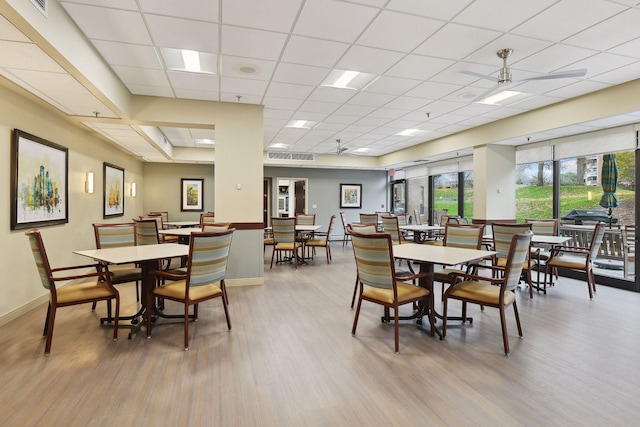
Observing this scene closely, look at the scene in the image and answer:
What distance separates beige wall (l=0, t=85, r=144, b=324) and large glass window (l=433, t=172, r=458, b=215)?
27.1ft

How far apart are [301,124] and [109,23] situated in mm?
4043

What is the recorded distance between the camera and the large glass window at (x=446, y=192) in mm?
8891

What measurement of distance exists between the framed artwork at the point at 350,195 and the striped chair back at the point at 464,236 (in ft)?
23.8

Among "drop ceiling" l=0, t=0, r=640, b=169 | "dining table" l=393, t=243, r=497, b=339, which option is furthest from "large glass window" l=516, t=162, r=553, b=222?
"dining table" l=393, t=243, r=497, b=339

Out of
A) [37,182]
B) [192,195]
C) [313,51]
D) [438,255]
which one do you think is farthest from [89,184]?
[438,255]

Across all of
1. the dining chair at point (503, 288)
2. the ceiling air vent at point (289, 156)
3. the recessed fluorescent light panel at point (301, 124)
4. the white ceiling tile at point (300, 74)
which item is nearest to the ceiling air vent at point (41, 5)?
the white ceiling tile at point (300, 74)

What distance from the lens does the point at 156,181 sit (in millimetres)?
9539

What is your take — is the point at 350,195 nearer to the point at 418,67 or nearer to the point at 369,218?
the point at 369,218

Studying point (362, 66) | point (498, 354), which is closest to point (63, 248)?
point (362, 66)

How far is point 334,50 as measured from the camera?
3430 millimetres

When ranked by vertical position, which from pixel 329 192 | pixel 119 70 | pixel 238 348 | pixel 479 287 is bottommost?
pixel 238 348

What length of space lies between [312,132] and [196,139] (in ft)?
9.13

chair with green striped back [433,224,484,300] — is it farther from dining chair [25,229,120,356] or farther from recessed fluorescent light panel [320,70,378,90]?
dining chair [25,229,120,356]

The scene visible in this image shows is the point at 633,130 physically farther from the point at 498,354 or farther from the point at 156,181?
the point at 156,181
